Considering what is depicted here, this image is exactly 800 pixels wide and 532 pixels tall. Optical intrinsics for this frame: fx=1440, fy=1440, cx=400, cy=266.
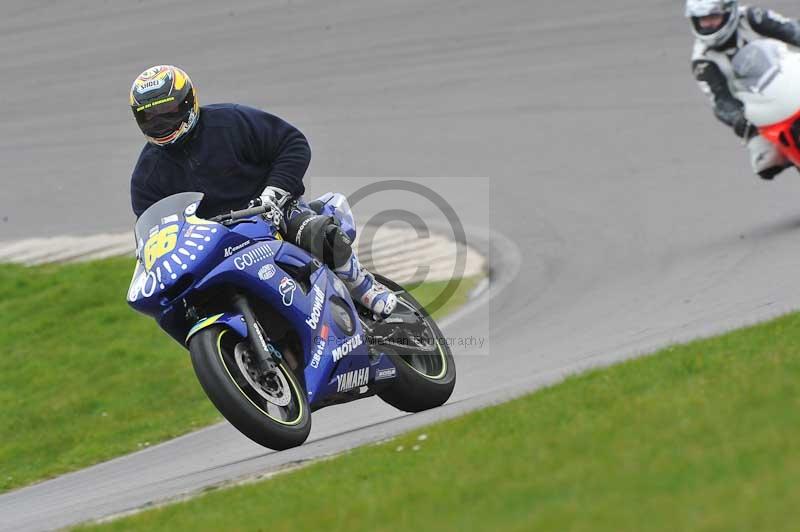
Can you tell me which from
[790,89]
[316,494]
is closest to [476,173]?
[790,89]

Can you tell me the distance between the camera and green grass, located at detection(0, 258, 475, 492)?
9.73m

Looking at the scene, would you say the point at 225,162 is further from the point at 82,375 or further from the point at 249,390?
the point at 82,375

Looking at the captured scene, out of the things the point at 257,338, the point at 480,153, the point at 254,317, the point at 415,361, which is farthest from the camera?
the point at 480,153

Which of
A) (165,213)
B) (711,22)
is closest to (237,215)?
(165,213)

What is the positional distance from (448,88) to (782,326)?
11144 mm

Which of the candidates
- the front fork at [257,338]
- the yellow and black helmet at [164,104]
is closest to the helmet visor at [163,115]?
the yellow and black helmet at [164,104]

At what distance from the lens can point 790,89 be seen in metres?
10.8

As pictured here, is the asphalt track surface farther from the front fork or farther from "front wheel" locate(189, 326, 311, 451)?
the front fork

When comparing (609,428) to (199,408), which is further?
(199,408)

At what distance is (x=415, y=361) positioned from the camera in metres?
8.27

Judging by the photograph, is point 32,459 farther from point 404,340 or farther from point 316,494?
point 316,494

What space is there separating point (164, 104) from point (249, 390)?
1572 millimetres

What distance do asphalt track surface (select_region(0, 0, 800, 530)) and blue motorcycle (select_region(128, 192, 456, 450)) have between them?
32 centimetres

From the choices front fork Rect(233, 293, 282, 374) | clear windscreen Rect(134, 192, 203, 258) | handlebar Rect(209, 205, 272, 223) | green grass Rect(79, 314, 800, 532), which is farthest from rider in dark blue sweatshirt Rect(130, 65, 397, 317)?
green grass Rect(79, 314, 800, 532)
